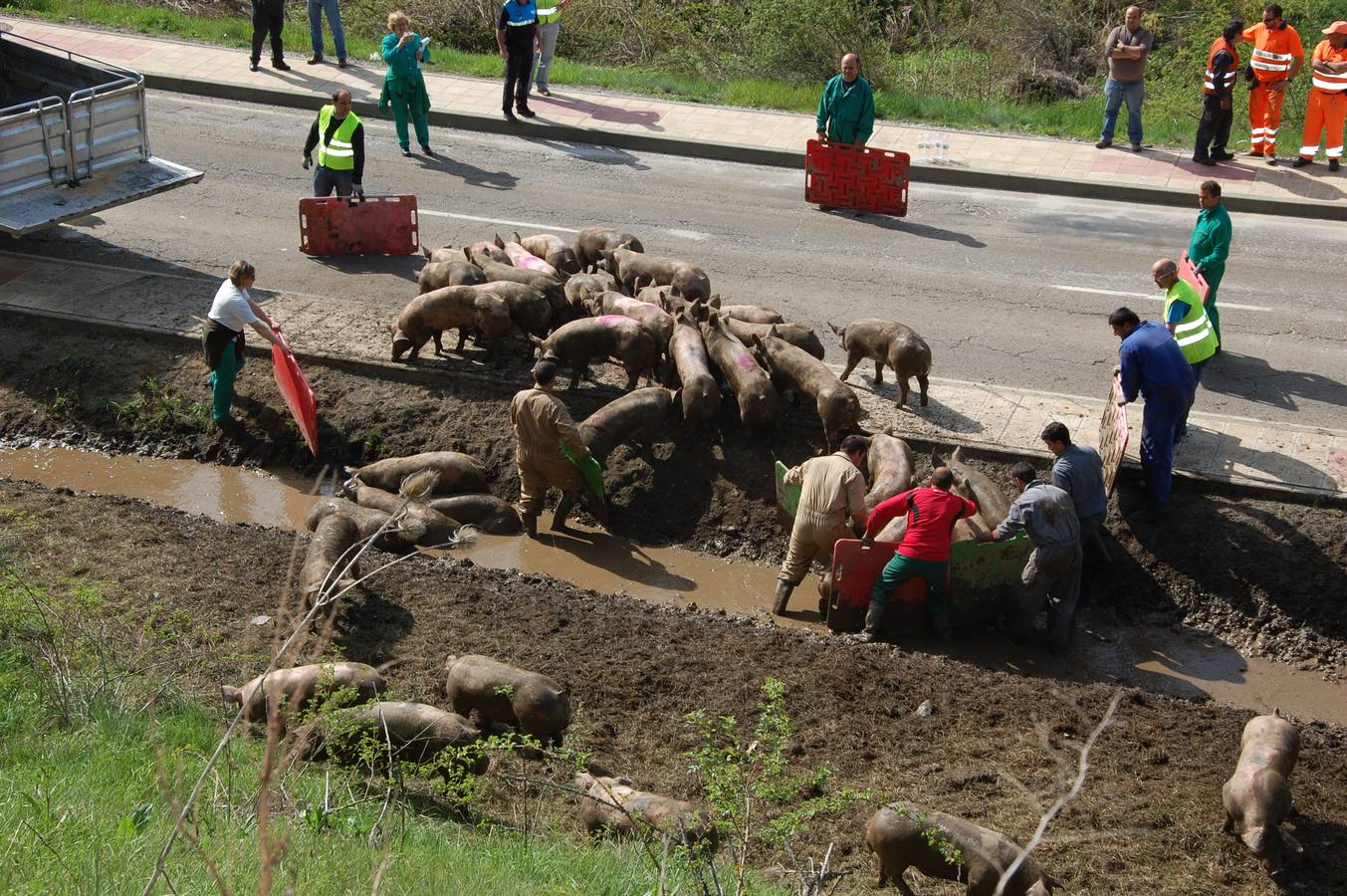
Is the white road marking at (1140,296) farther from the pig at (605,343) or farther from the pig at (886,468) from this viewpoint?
the pig at (605,343)

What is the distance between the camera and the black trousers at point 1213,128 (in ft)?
67.3

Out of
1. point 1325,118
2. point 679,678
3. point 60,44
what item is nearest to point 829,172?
point 1325,118

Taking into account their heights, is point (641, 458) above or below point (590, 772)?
above

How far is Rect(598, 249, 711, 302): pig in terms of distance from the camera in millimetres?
15336

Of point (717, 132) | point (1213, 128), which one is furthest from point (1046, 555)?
point (717, 132)

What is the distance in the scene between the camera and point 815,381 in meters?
13.1

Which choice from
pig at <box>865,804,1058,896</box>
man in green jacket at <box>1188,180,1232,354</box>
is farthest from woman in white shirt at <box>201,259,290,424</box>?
man in green jacket at <box>1188,180,1232,354</box>

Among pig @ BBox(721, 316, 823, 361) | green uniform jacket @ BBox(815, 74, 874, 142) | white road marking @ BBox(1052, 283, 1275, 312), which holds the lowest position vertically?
pig @ BBox(721, 316, 823, 361)

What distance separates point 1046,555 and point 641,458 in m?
4.22

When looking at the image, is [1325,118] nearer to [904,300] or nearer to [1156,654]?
[904,300]

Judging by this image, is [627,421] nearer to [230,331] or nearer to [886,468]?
[886,468]

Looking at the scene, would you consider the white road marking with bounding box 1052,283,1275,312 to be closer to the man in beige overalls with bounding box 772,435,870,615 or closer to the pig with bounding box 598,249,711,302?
the pig with bounding box 598,249,711,302

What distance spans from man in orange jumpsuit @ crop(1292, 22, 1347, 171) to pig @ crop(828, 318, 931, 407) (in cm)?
1014

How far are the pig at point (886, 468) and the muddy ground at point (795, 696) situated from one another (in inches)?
63.7
